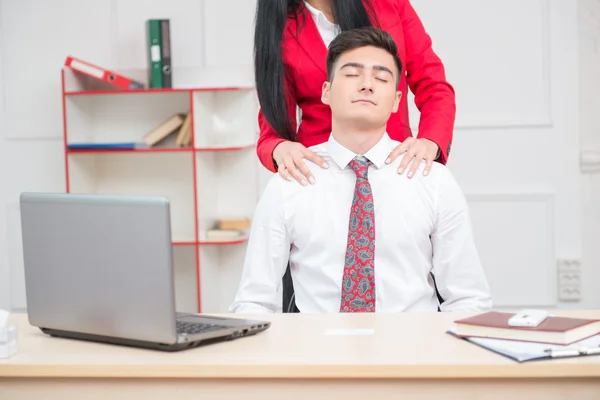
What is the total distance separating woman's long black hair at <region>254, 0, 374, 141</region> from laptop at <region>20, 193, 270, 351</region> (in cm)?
92

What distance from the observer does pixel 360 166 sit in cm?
213

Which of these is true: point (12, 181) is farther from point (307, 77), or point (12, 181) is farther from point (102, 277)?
point (102, 277)

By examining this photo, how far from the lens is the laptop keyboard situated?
144cm

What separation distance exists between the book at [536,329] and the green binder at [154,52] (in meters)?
3.19

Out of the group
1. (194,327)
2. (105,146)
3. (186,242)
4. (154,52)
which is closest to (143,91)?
(154,52)

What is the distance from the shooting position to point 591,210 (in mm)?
4418

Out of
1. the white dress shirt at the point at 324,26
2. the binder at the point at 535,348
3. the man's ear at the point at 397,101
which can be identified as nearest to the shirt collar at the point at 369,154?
the man's ear at the point at 397,101

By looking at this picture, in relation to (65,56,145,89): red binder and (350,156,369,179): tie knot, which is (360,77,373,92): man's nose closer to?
(350,156,369,179): tie knot

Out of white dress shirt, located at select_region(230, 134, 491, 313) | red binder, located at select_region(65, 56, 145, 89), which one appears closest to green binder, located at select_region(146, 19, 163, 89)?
red binder, located at select_region(65, 56, 145, 89)

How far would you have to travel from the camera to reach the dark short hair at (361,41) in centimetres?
221

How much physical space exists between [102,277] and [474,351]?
0.60m

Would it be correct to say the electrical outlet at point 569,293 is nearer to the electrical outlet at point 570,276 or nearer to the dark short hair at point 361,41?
the electrical outlet at point 570,276

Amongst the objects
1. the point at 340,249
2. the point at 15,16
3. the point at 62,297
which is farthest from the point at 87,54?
the point at 62,297

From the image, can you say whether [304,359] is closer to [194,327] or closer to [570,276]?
[194,327]
